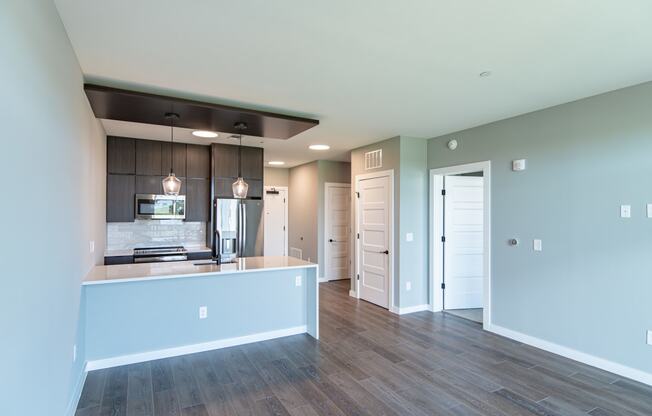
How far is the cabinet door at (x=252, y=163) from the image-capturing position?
5.89 m

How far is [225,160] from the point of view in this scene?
A: 18.9 ft

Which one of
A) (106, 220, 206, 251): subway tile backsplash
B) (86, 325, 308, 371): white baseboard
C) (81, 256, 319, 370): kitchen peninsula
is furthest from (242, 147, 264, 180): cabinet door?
(86, 325, 308, 371): white baseboard

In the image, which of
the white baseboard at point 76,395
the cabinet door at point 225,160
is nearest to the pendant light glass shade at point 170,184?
the white baseboard at point 76,395

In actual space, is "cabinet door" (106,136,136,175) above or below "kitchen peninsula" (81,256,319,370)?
above

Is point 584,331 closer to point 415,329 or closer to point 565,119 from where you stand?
point 415,329

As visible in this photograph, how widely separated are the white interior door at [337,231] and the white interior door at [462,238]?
272 centimetres

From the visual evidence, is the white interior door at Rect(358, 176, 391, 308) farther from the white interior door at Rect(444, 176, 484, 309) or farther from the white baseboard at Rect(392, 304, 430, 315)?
the white interior door at Rect(444, 176, 484, 309)

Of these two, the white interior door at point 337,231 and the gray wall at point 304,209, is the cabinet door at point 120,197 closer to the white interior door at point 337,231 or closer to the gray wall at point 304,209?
the gray wall at point 304,209

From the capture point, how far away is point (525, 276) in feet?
13.1

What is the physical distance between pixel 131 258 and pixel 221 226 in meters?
1.36

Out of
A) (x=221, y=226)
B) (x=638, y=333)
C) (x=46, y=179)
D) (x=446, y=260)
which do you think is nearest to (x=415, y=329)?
(x=446, y=260)

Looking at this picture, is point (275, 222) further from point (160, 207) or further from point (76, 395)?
point (76, 395)

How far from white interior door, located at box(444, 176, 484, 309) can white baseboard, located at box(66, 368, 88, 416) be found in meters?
4.60

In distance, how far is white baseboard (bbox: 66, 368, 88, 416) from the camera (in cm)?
245
